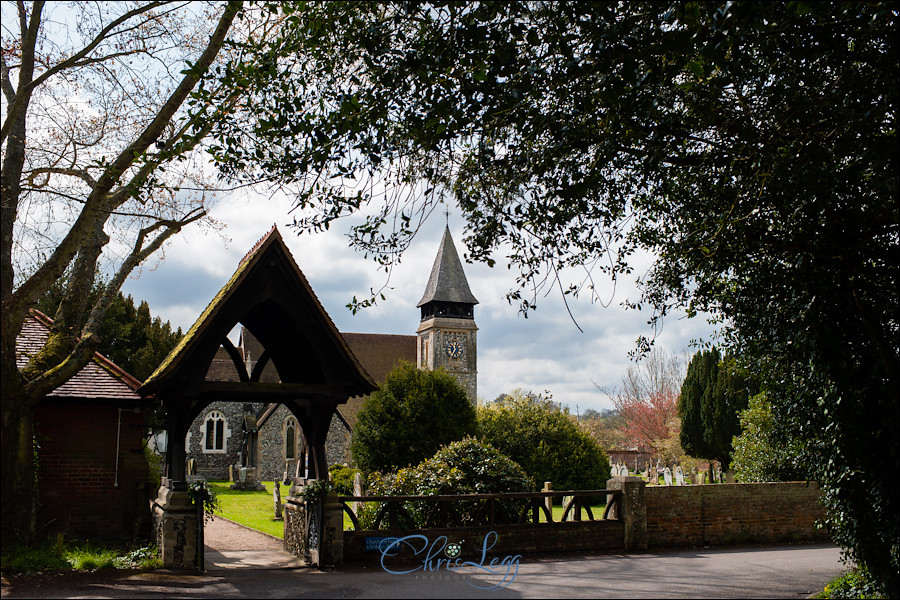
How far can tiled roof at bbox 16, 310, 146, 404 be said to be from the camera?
13.6 metres

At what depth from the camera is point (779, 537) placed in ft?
48.7

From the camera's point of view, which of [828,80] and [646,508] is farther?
[646,508]

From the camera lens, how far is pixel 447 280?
59.9m

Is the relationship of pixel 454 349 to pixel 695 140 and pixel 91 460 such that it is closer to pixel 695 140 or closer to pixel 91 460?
pixel 91 460

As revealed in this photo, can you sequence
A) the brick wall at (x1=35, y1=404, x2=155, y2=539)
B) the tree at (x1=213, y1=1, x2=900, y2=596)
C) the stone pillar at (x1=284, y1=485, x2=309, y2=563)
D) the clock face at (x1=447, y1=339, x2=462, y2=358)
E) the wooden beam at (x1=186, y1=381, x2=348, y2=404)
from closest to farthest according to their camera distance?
1. the tree at (x1=213, y1=1, x2=900, y2=596)
2. the wooden beam at (x1=186, y1=381, x2=348, y2=404)
3. the stone pillar at (x1=284, y1=485, x2=309, y2=563)
4. the brick wall at (x1=35, y1=404, x2=155, y2=539)
5. the clock face at (x1=447, y1=339, x2=462, y2=358)

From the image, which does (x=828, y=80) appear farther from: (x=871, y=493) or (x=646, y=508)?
(x=646, y=508)

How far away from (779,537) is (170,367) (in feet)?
39.8

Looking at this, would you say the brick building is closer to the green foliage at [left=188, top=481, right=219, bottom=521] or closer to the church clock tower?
the green foliage at [left=188, top=481, right=219, bottom=521]

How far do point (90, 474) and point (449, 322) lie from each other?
44979 mm

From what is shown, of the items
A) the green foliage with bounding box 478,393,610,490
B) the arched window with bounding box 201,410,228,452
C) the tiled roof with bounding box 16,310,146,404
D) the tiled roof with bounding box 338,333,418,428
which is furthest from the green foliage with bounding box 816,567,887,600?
the tiled roof with bounding box 338,333,418,428

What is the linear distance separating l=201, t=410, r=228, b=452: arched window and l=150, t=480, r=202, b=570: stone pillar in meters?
38.0

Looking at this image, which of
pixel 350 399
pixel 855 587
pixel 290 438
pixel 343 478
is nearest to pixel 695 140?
pixel 855 587

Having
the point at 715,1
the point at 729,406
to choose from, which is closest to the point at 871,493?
the point at 715,1

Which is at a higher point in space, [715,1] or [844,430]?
[715,1]
